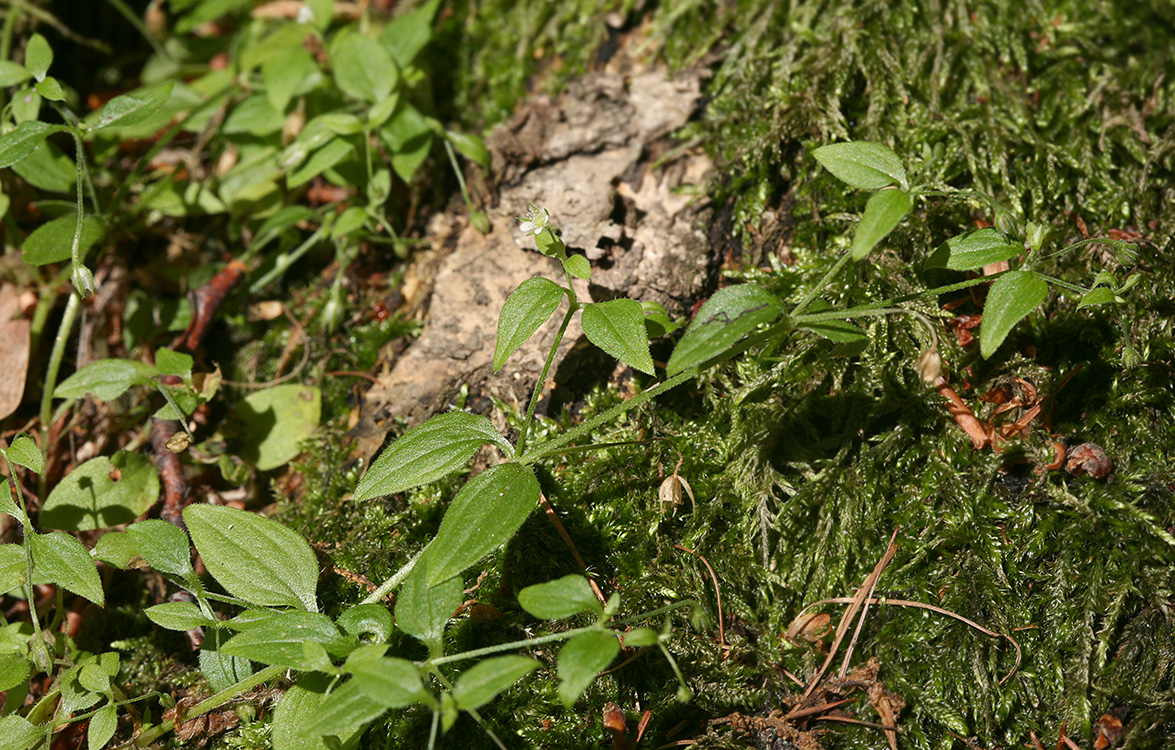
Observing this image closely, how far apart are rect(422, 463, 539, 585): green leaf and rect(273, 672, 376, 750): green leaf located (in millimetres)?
272

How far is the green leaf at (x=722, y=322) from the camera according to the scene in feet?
5.18

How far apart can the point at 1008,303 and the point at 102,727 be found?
7.72 feet

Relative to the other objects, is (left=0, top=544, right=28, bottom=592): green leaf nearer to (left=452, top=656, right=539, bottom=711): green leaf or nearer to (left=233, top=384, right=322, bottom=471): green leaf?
(left=233, top=384, right=322, bottom=471): green leaf

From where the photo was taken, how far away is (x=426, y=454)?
1.81 meters

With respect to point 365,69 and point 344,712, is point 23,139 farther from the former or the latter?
point 344,712

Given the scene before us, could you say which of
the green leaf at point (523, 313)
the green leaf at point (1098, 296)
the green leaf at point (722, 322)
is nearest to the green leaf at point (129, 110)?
the green leaf at point (523, 313)

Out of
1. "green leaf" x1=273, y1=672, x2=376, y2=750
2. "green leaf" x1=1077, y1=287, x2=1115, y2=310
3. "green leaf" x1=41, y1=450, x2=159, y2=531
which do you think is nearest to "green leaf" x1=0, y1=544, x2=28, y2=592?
"green leaf" x1=41, y1=450, x2=159, y2=531

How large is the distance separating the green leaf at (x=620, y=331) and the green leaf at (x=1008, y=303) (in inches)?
29.5

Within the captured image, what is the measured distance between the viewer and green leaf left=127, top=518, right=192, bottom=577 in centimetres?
187

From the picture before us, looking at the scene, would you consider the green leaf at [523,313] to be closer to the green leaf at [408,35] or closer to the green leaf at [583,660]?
the green leaf at [583,660]

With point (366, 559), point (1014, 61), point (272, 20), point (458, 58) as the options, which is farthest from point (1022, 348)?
point (272, 20)

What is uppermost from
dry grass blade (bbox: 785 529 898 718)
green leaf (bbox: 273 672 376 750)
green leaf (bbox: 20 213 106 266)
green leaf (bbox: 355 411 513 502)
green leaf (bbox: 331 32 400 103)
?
green leaf (bbox: 331 32 400 103)

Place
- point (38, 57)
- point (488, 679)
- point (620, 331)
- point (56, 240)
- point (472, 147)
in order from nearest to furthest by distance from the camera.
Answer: point (488, 679) → point (620, 331) → point (38, 57) → point (56, 240) → point (472, 147)

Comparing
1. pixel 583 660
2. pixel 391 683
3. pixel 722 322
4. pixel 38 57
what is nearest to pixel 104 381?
pixel 38 57
